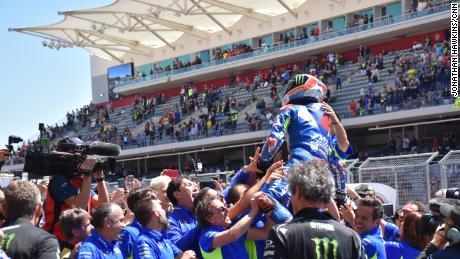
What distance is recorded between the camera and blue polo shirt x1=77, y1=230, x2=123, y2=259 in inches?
200

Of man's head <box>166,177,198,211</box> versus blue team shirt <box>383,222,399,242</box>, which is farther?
blue team shirt <box>383,222,399,242</box>

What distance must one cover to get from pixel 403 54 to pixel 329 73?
11.3ft

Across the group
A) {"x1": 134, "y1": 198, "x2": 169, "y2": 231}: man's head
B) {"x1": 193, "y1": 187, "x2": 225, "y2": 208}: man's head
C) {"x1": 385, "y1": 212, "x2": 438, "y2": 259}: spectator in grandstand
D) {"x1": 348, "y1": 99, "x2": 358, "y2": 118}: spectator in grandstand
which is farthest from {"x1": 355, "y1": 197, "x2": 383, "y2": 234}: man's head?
{"x1": 348, "y1": 99, "x2": 358, "y2": 118}: spectator in grandstand

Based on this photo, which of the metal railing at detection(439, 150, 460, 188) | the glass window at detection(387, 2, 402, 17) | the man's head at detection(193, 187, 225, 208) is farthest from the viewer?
the glass window at detection(387, 2, 402, 17)

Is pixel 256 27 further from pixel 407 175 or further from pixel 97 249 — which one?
pixel 97 249

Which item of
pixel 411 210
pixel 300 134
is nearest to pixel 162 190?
pixel 300 134

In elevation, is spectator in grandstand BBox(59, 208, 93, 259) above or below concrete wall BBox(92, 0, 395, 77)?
below

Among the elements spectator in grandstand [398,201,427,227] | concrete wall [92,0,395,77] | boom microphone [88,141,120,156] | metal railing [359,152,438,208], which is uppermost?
concrete wall [92,0,395,77]

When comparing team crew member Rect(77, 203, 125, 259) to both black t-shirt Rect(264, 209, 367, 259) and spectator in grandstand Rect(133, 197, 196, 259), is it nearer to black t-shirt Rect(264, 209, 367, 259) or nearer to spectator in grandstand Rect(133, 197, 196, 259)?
spectator in grandstand Rect(133, 197, 196, 259)

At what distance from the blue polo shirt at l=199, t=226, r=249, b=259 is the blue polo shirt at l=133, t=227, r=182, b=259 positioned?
0.28 metres

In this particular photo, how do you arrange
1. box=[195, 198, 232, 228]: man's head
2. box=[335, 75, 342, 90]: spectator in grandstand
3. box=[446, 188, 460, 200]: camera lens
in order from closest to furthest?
1. box=[446, 188, 460, 200]: camera lens
2. box=[195, 198, 232, 228]: man's head
3. box=[335, 75, 342, 90]: spectator in grandstand

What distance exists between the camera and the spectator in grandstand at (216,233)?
4.96 metres

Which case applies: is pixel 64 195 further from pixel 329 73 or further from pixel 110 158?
pixel 329 73

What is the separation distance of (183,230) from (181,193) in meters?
0.30
